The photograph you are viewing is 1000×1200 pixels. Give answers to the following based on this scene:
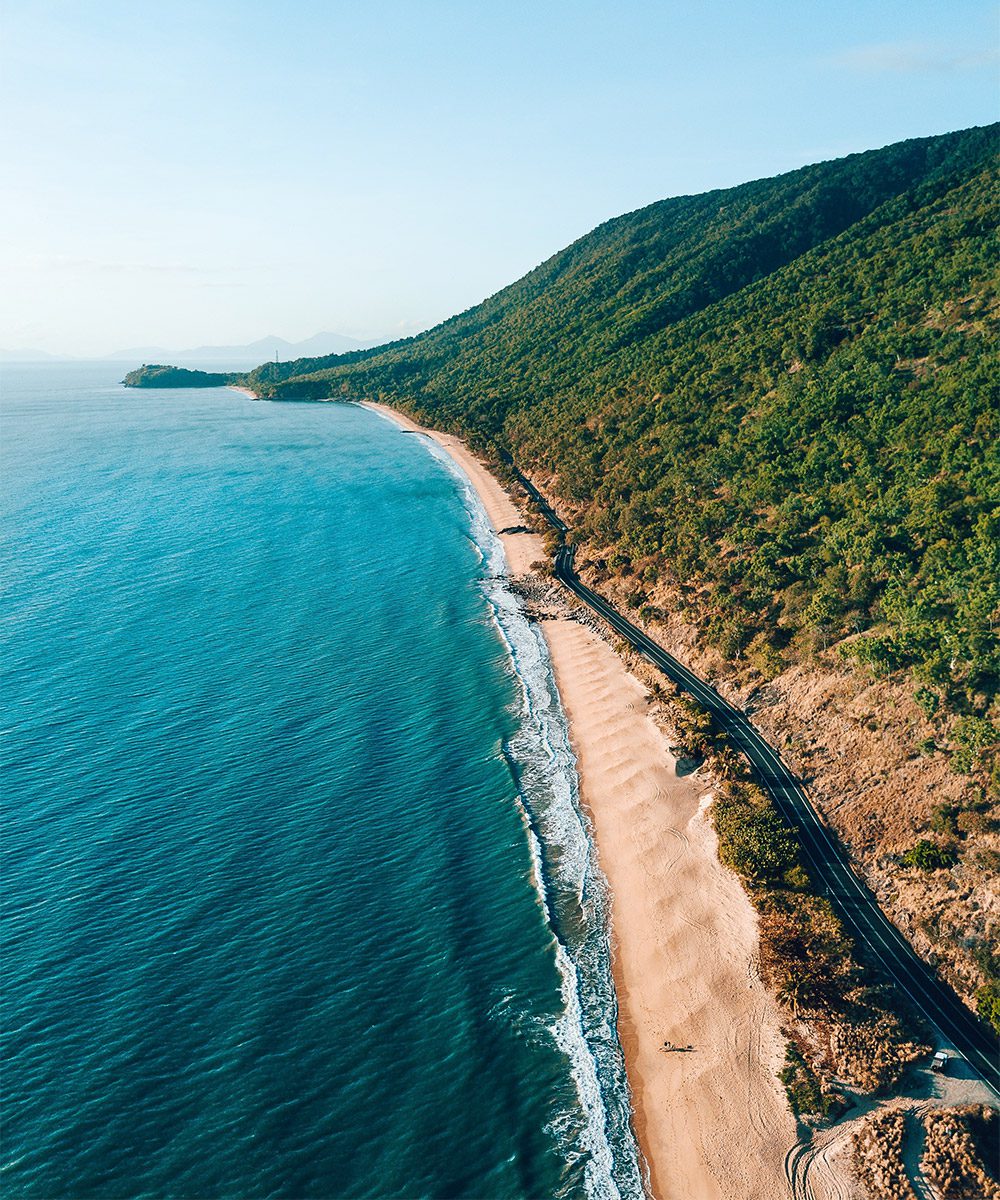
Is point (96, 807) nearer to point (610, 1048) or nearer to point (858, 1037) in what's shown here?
point (610, 1048)

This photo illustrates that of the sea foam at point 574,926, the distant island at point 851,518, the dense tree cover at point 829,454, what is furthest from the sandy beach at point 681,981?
the dense tree cover at point 829,454

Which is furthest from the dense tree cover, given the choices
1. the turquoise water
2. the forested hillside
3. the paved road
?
the turquoise water

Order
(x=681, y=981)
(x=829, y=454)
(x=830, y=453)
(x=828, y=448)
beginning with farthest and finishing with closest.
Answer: (x=828, y=448)
(x=830, y=453)
(x=829, y=454)
(x=681, y=981)

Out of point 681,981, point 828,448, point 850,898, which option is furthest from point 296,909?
point 828,448

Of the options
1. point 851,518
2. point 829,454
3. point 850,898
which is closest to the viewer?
point 850,898

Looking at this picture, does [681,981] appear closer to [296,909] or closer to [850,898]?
[850,898]

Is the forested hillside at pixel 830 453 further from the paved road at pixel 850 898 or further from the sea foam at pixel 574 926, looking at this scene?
the sea foam at pixel 574 926
